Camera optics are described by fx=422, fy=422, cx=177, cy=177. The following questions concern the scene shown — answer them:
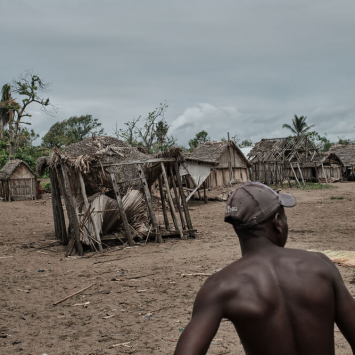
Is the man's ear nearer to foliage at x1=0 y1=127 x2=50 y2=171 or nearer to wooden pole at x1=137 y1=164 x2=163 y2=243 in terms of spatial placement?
wooden pole at x1=137 y1=164 x2=163 y2=243

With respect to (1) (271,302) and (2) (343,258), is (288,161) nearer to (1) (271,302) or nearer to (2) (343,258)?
(2) (343,258)

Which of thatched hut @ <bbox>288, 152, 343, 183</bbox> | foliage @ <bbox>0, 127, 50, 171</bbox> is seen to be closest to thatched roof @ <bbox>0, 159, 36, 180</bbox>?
foliage @ <bbox>0, 127, 50, 171</bbox>

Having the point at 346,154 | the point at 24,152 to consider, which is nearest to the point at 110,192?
the point at 24,152

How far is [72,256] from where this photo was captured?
9703 mm

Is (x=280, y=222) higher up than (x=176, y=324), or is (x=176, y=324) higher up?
(x=280, y=222)

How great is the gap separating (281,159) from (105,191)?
966 inches

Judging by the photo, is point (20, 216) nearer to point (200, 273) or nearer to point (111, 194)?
point (111, 194)

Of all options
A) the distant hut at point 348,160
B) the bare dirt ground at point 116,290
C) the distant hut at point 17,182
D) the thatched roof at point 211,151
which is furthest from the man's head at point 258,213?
the distant hut at point 348,160

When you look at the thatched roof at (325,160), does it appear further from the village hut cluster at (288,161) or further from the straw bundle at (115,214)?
the straw bundle at (115,214)

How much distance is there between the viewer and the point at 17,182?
78.2ft

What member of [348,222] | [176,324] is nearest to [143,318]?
[176,324]

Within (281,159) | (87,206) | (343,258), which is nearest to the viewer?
(343,258)

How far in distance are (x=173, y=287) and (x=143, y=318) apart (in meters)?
1.30

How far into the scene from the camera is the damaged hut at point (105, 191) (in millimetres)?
9930
